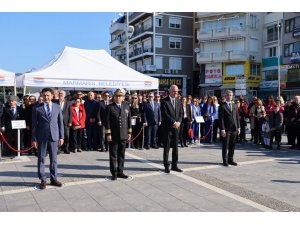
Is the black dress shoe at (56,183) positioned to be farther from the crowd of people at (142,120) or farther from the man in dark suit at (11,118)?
the man in dark suit at (11,118)

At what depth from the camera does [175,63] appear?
2281 inches

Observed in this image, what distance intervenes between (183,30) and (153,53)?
6.57 m

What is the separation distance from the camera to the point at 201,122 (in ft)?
47.6

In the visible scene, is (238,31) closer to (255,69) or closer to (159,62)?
(255,69)

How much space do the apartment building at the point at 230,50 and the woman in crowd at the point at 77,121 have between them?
1499 inches

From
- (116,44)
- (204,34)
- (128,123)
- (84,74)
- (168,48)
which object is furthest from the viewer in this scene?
(116,44)

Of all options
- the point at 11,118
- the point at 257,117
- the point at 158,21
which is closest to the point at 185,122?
the point at 257,117

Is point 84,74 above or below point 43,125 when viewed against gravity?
above

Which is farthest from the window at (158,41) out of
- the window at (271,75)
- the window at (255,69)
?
the window at (271,75)

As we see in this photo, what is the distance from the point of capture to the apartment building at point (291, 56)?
43.0 meters

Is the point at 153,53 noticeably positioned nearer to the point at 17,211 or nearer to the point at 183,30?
the point at 183,30

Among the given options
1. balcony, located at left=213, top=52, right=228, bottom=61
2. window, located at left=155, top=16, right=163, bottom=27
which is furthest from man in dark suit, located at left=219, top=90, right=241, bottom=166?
window, located at left=155, top=16, right=163, bottom=27

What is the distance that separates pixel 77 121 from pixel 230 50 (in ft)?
135
